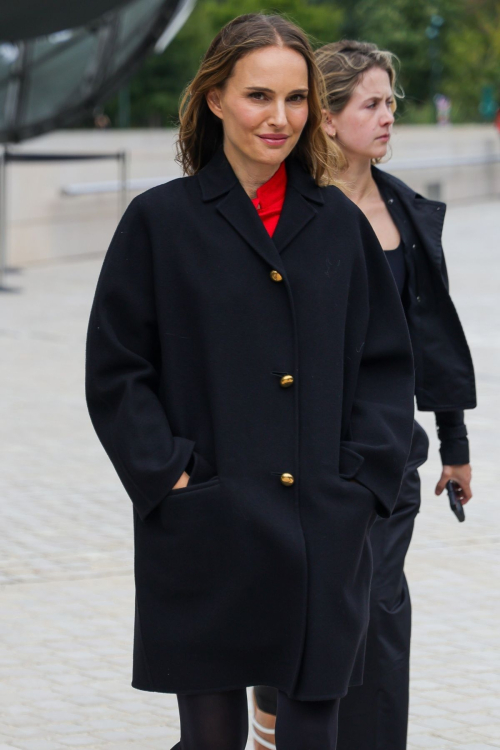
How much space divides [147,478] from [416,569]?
10.6 feet

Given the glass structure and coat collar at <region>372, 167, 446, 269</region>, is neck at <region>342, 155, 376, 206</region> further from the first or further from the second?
the glass structure

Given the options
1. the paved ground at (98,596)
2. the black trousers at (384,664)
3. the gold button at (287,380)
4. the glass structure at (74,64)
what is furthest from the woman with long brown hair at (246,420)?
the glass structure at (74,64)

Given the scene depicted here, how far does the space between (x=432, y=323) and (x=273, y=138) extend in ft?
3.35

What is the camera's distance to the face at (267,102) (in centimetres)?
252

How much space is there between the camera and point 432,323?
3.43 m

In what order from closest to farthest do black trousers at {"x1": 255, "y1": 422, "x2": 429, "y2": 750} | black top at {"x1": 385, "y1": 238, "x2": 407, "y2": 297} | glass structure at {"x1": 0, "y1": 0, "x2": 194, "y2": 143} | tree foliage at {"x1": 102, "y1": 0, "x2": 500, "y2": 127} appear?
1. black trousers at {"x1": 255, "y1": 422, "x2": 429, "y2": 750}
2. black top at {"x1": 385, "y1": 238, "x2": 407, "y2": 297}
3. glass structure at {"x1": 0, "y1": 0, "x2": 194, "y2": 143}
4. tree foliage at {"x1": 102, "y1": 0, "x2": 500, "y2": 127}

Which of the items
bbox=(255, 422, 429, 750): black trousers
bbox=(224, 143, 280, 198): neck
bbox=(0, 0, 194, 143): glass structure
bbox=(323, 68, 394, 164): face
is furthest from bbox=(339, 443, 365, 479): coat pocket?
bbox=(0, 0, 194, 143): glass structure

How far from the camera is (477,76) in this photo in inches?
2077

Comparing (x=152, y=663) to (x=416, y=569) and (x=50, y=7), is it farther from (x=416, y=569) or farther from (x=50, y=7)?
(x=50, y=7)

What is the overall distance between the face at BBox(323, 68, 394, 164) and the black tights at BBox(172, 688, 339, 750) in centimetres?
146

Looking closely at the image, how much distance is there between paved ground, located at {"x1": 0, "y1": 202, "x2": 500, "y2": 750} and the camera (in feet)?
13.0

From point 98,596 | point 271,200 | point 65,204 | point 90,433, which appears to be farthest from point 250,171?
point 65,204

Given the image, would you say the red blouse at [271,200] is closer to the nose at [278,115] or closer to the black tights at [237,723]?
the nose at [278,115]

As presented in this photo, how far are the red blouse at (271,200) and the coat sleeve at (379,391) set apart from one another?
16 cm
